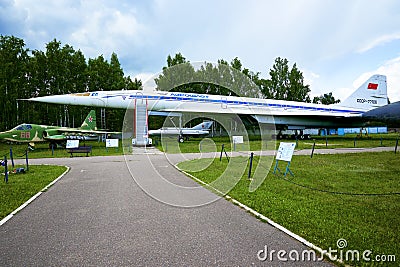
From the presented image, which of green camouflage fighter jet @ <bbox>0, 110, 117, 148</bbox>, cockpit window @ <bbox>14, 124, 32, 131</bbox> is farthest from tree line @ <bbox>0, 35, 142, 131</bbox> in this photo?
cockpit window @ <bbox>14, 124, 32, 131</bbox>

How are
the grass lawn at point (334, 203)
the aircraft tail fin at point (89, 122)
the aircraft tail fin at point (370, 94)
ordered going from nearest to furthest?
the grass lawn at point (334, 203)
the aircraft tail fin at point (89, 122)
the aircraft tail fin at point (370, 94)

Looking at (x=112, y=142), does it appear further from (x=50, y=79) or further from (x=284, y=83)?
(x=284, y=83)

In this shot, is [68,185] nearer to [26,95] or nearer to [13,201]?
[13,201]

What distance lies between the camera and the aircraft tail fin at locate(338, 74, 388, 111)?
3225 cm

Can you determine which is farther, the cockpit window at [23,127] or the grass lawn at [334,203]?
the cockpit window at [23,127]

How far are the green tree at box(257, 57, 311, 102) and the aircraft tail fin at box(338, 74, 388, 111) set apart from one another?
18.2 metres

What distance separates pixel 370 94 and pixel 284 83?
20255 millimetres

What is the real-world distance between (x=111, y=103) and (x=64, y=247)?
2106cm

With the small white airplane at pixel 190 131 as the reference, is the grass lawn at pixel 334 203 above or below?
below

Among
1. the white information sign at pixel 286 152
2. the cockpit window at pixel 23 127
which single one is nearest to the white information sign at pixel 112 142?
the cockpit window at pixel 23 127

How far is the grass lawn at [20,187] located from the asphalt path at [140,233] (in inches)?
15.2

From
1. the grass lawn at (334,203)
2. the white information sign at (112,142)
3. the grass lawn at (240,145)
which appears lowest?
the grass lawn at (334,203)

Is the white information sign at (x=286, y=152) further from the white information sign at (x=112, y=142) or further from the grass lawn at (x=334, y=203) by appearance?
the white information sign at (x=112, y=142)

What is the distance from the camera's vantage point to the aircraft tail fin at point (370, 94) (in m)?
32.2
